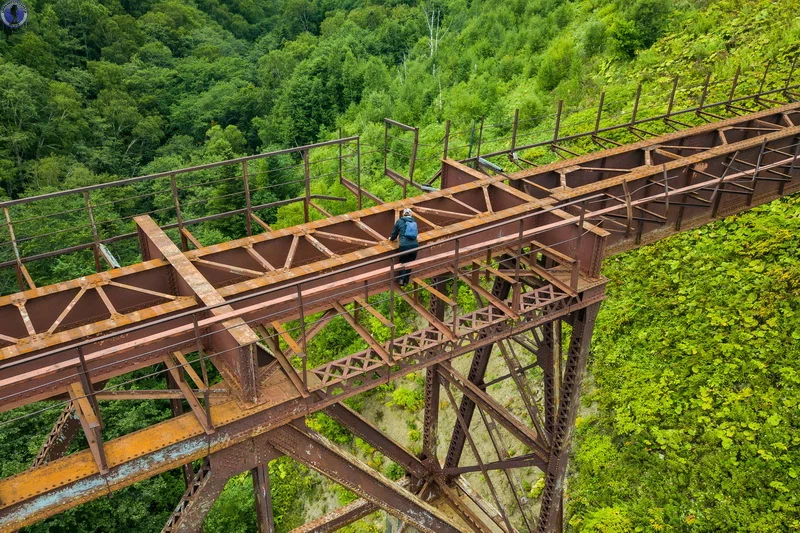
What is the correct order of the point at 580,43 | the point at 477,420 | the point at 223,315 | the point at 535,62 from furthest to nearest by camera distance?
the point at 535,62 → the point at 580,43 → the point at 477,420 → the point at 223,315

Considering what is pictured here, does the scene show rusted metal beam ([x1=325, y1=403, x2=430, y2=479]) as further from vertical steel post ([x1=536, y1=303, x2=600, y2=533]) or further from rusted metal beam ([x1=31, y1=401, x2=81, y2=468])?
Answer: rusted metal beam ([x1=31, y1=401, x2=81, y2=468])

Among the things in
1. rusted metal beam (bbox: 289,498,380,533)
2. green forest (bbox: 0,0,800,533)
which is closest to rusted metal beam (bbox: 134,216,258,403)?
green forest (bbox: 0,0,800,533)

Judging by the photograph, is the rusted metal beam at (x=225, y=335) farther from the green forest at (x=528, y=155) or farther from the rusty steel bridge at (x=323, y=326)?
the green forest at (x=528, y=155)

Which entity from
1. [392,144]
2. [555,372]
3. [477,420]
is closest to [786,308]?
[555,372]

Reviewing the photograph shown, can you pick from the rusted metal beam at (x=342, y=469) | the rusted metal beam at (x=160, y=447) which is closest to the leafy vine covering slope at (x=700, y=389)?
the rusted metal beam at (x=342, y=469)

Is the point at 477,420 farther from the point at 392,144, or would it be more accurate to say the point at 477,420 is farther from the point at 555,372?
the point at 392,144

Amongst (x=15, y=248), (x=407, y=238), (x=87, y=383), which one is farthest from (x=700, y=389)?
(x=15, y=248)
